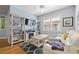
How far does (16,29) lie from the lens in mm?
1808

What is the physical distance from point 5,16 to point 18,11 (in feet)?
0.71

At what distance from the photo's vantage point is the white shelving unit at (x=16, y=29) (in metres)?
1.77

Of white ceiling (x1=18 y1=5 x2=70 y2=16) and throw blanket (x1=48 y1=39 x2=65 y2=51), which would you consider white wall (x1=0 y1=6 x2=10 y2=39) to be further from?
throw blanket (x1=48 y1=39 x2=65 y2=51)

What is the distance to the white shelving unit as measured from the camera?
5.82 feet

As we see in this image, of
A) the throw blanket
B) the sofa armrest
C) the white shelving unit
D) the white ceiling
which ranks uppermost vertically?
the white ceiling

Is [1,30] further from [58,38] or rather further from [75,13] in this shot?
[75,13]

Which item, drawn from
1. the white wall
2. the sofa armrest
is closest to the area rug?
the sofa armrest

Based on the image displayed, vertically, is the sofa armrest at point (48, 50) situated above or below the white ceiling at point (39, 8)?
below

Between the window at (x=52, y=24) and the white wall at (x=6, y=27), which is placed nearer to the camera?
the white wall at (x=6, y=27)

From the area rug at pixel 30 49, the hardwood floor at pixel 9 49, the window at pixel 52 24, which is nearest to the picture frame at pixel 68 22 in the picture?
the window at pixel 52 24

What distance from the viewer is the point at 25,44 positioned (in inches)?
72.6

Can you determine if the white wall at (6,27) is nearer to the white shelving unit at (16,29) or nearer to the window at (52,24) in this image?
the white shelving unit at (16,29)

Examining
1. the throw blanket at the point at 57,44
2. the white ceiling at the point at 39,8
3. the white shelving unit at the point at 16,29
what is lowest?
the throw blanket at the point at 57,44
